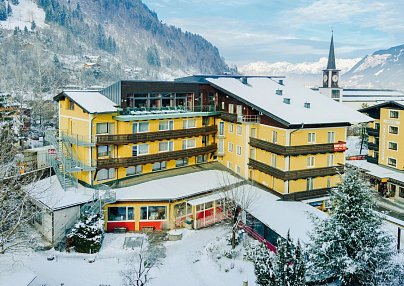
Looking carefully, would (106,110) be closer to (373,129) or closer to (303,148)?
(303,148)

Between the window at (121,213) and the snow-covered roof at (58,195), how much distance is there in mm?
2421

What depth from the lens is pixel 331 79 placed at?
106 m

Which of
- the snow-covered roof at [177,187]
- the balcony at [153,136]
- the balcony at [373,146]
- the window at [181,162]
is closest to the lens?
the snow-covered roof at [177,187]

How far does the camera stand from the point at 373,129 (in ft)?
168

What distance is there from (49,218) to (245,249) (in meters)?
15.3

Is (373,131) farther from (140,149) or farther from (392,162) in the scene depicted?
(140,149)

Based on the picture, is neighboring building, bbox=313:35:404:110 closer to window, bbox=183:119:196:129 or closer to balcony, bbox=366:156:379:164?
balcony, bbox=366:156:379:164

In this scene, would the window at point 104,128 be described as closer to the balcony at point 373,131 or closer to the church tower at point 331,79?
the balcony at point 373,131

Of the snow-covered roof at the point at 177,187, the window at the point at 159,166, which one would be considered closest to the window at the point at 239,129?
the snow-covered roof at the point at 177,187

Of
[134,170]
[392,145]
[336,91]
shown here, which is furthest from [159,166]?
[336,91]

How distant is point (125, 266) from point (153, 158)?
547 inches

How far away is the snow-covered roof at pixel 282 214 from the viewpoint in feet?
94.8

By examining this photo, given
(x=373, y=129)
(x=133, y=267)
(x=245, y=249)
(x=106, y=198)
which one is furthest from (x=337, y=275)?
(x=373, y=129)

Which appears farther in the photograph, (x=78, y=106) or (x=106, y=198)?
(x=78, y=106)
